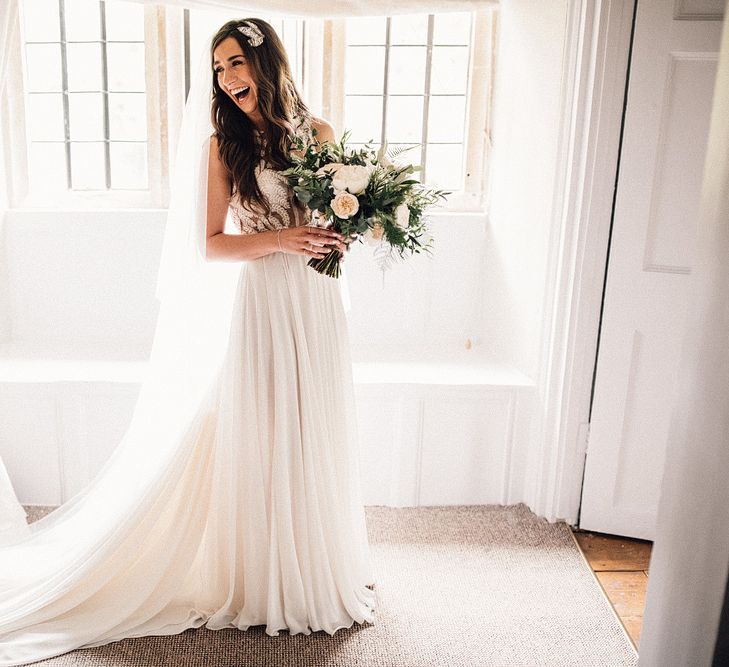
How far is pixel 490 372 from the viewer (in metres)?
3.20

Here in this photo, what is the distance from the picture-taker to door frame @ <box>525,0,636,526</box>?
101 inches

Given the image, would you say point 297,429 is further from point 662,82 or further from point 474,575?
point 662,82

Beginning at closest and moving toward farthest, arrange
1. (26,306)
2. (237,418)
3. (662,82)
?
1. (237,418)
2. (662,82)
3. (26,306)

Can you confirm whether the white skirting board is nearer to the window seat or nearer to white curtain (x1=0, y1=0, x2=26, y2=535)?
the window seat

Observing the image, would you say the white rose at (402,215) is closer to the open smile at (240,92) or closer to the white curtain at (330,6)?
→ the open smile at (240,92)

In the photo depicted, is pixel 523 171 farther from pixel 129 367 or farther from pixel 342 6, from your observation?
pixel 129 367

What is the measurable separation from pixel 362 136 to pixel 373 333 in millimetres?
1076

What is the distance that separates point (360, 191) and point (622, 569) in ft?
6.27

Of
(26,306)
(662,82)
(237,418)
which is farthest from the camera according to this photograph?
(26,306)

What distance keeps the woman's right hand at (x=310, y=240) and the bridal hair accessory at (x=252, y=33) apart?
0.58m

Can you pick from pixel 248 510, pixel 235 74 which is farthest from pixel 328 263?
pixel 248 510

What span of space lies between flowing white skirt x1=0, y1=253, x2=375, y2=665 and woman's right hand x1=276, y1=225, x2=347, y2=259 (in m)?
0.11

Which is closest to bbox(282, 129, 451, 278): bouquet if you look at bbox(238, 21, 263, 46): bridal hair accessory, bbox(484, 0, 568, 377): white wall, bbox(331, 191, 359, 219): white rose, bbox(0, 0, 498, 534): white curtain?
bbox(331, 191, 359, 219): white rose

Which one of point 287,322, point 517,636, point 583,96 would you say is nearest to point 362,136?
point 583,96
